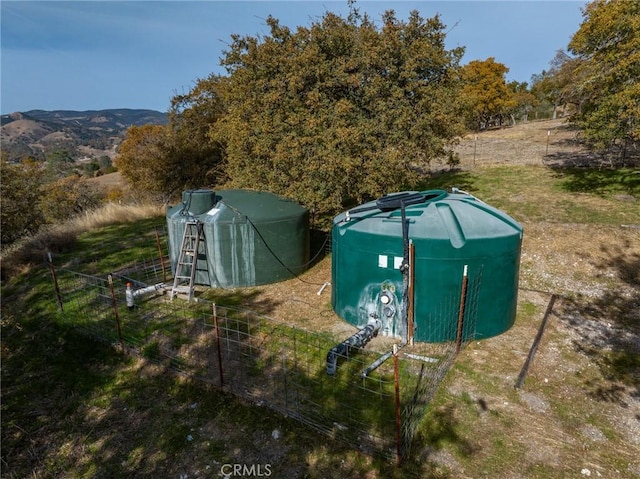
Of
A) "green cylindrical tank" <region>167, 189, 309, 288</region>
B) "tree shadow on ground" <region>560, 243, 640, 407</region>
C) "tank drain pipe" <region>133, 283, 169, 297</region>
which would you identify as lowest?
"tree shadow on ground" <region>560, 243, 640, 407</region>

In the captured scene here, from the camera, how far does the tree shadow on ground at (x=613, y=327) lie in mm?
6691

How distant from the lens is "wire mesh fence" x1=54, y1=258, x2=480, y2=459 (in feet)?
19.1

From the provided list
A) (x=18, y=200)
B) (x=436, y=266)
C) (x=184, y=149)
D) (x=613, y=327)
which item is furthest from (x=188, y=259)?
(x=184, y=149)

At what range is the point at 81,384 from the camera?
719cm

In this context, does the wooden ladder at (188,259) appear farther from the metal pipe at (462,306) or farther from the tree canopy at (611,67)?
the tree canopy at (611,67)

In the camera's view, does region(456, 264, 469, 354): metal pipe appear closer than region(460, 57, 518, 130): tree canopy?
Yes

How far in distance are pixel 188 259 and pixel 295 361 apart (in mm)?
5360

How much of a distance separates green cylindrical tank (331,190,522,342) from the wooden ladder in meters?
4.30

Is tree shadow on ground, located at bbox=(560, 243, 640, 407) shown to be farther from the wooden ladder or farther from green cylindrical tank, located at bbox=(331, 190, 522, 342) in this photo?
the wooden ladder

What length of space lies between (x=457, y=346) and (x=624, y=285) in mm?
6100

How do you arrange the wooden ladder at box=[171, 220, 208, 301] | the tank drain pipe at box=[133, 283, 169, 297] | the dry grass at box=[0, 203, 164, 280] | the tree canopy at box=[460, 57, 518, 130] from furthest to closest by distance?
1. the tree canopy at box=[460, 57, 518, 130]
2. the dry grass at box=[0, 203, 164, 280]
3. the wooden ladder at box=[171, 220, 208, 301]
4. the tank drain pipe at box=[133, 283, 169, 297]

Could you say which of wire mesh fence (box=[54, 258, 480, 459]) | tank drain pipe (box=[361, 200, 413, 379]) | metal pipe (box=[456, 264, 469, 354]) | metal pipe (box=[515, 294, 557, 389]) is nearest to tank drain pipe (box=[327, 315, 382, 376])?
wire mesh fence (box=[54, 258, 480, 459])

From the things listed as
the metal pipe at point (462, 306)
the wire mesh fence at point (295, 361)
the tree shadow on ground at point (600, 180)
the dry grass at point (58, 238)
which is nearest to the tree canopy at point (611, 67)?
the tree shadow on ground at point (600, 180)

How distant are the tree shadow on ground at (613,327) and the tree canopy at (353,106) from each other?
5989 mm
